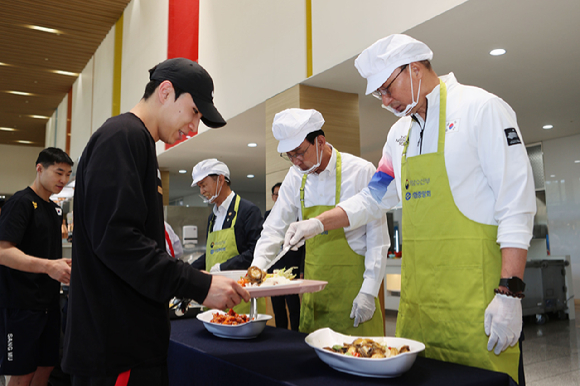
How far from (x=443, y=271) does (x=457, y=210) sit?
0.19 metres

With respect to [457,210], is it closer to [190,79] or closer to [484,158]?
[484,158]

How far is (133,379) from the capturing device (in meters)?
1.12

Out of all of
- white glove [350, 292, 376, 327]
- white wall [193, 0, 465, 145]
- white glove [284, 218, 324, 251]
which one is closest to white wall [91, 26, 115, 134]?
white wall [193, 0, 465, 145]

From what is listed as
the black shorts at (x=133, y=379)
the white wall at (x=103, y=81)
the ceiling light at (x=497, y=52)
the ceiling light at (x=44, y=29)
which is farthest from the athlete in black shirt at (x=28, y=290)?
the ceiling light at (x=44, y=29)

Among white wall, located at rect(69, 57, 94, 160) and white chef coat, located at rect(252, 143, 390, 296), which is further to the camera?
white wall, located at rect(69, 57, 94, 160)

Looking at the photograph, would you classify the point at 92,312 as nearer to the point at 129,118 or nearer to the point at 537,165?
the point at 129,118

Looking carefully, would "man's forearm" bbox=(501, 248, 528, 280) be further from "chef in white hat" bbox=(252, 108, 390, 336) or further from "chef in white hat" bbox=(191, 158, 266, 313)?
"chef in white hat" bbox=(191, 158, 266, 313)

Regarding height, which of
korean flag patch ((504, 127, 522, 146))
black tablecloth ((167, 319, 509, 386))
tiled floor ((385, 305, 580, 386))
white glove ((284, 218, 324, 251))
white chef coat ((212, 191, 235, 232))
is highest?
korean flag patch ((504, 127, 522, 146))

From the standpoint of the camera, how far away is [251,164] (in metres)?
9.64

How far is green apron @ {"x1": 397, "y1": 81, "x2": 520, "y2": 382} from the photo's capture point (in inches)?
52.0

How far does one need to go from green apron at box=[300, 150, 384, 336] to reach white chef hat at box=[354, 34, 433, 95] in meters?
0.82

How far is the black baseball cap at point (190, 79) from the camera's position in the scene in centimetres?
129

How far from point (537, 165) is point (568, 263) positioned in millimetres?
1980

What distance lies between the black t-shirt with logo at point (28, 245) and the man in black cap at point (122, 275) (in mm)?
1608
